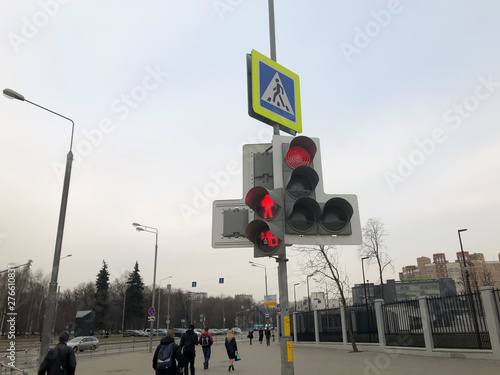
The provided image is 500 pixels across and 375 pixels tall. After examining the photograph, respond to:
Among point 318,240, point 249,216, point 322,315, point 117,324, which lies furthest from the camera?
point 117,324

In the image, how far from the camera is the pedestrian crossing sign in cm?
533

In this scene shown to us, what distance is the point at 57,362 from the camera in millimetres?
7496

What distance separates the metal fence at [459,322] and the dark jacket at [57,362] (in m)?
14.3

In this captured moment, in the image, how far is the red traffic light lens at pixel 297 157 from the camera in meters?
5.16

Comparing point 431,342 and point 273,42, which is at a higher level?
point 273,42

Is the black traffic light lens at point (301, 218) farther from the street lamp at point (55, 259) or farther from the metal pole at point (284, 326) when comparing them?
the street lamp at point (55, 259)

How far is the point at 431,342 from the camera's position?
16266mm

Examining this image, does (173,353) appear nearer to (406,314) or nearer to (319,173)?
(319,173)

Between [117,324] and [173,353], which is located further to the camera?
[117,324]

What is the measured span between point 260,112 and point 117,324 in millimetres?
104760

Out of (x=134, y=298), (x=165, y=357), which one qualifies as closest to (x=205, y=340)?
(x=165, y=357)

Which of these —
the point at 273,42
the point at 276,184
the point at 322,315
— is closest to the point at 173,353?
the point at 276,184

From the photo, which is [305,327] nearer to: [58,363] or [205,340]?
[205,340]

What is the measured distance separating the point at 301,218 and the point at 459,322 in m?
13.9
